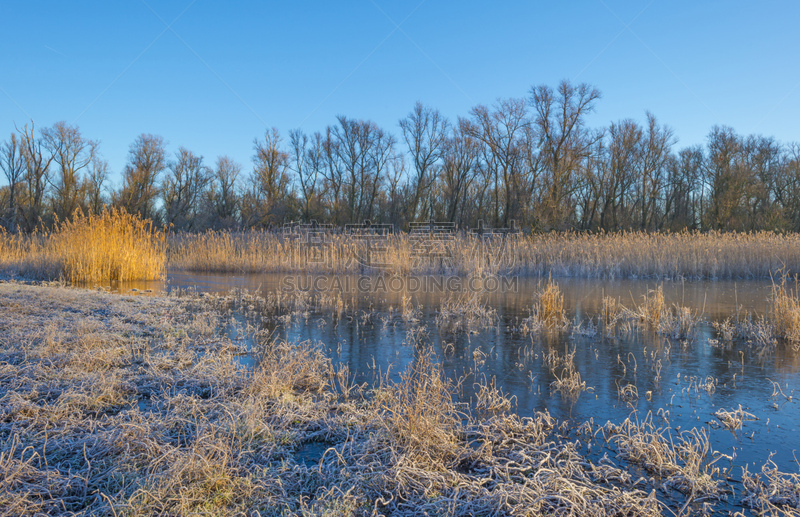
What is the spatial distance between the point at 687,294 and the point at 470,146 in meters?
24.3

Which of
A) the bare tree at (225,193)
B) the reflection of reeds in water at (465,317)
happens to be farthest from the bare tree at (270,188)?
the reflection of reeds in water at (465,317)

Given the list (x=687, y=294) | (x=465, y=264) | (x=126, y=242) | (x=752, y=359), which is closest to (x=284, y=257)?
(x=126, y=242)

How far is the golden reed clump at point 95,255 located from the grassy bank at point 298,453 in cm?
813

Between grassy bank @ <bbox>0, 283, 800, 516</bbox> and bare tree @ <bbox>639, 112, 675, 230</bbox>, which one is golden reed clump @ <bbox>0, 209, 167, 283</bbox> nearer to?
grassy bank @ <bbox>0, 283, 800, 516</bbox>

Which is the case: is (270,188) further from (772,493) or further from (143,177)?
(772,493)

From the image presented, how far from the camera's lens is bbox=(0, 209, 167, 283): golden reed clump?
34.4 ft

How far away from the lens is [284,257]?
14.9m

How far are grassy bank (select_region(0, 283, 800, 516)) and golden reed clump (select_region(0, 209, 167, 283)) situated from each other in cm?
813

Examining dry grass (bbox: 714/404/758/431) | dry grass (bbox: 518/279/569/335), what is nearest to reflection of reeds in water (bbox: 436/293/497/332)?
dry grass (bbox: 518/279/569/335)

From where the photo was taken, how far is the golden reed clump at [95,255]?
10.5 m

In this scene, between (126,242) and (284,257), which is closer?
(126,242)

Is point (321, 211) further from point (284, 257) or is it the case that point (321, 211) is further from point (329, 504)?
point (329, 504)

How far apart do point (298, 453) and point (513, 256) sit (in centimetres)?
1324

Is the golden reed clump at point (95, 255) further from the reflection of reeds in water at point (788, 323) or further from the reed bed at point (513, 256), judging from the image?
the reflection of reeds in water at point (788, 323)
